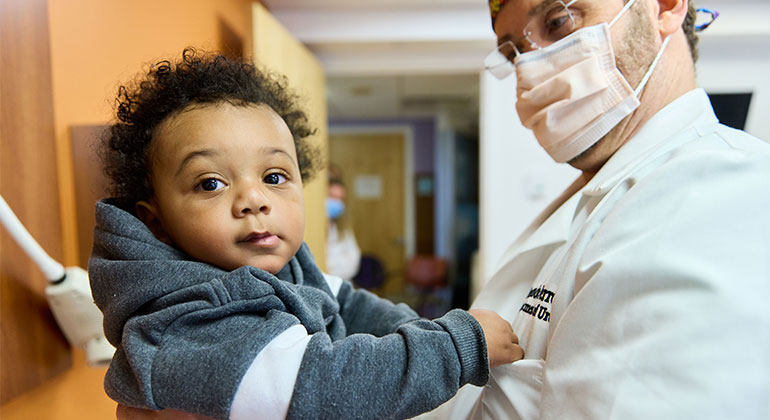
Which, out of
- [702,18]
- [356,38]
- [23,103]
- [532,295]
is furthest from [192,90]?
[702,18]

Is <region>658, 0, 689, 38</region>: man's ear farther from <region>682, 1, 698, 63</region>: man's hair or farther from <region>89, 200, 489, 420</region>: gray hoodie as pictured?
<region>89, 200, 489, 420</region>: gray hoodie

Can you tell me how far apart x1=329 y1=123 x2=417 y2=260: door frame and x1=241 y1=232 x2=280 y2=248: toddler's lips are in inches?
231

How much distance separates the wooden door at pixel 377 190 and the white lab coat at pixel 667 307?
5948mm

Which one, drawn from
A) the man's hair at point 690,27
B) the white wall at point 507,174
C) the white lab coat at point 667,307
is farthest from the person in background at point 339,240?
the white lab coat at point 667,307

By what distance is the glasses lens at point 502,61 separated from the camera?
1.12 meters

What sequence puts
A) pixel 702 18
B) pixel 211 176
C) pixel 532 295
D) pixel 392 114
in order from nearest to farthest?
pixel 211 176, pixel 532 295, pixel 702 18, pixel 392 114

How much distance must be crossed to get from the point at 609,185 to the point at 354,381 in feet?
1.73

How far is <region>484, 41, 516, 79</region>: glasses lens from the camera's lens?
1.12 metres

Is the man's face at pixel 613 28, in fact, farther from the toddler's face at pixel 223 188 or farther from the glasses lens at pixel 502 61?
the toddler's face at pixel 223 188

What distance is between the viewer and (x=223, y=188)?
698 mm

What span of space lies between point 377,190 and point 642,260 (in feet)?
20.4

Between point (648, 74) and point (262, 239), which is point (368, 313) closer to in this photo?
point (262, 239)

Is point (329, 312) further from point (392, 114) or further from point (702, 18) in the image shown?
point (392, 114)

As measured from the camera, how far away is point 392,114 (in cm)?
655
